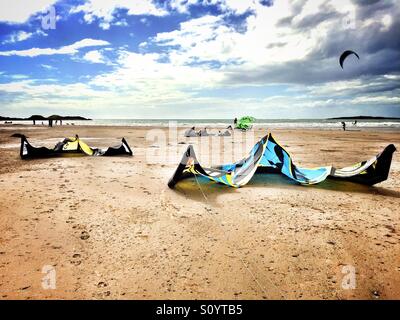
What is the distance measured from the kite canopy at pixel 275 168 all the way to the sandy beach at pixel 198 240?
26cm

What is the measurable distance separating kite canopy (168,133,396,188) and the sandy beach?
0.26 meters

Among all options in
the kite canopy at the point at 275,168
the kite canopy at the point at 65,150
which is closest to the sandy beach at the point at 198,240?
the kite canopy at the point at 275,168

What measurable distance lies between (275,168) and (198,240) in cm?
400

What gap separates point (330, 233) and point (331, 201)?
1.57m

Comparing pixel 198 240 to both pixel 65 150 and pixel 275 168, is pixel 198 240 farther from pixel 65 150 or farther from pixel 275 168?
pixel 65 150

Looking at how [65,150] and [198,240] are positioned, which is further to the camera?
[65,150]

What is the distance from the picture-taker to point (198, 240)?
3408 mm

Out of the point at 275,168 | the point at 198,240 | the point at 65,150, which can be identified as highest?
the point at 65,150

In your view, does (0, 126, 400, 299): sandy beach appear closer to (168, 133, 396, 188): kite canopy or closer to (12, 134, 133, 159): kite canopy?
(168, 133, 396, 188): kite canopy

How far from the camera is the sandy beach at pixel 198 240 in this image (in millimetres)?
2490

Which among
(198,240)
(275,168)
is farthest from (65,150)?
(198,240)

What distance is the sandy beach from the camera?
2.49m
